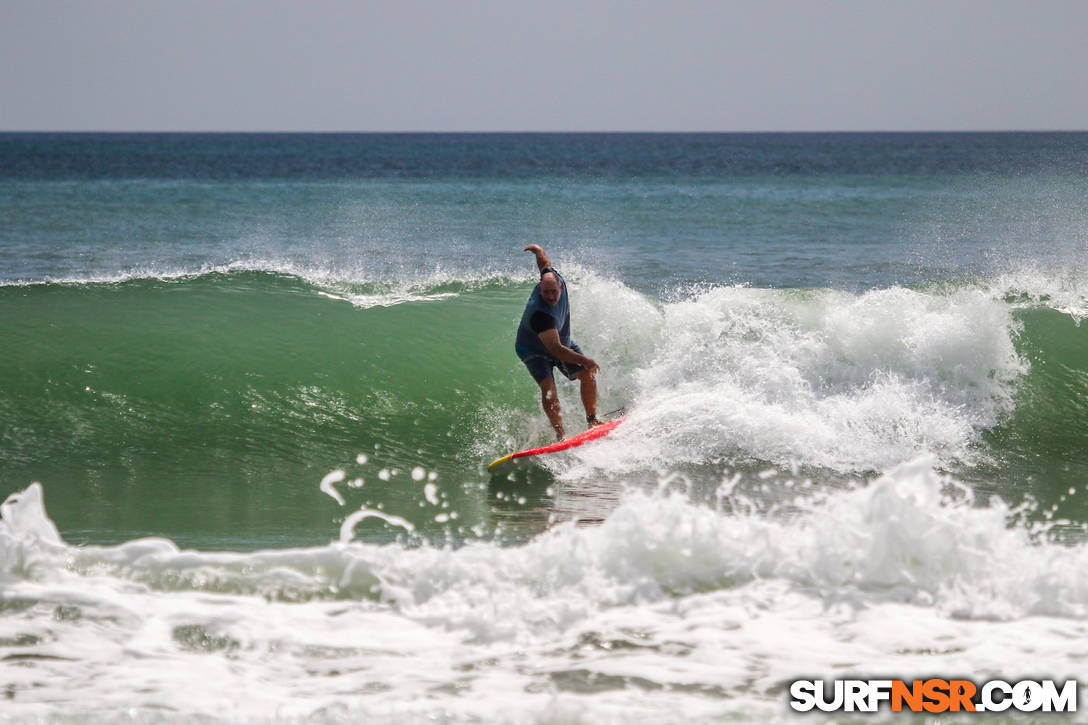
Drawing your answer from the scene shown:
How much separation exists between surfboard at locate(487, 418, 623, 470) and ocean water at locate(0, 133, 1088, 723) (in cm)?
9

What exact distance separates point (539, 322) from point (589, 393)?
768mm

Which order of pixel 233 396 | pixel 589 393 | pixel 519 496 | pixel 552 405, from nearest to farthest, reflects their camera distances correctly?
pixel 519 496 → pixel 552 405 → pixel 589 393 → pixel 233 396

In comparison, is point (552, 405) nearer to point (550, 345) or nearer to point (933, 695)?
point (550, 345)

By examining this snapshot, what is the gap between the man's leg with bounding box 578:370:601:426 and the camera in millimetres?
8008

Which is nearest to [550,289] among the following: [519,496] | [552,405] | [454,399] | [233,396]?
[552,405]

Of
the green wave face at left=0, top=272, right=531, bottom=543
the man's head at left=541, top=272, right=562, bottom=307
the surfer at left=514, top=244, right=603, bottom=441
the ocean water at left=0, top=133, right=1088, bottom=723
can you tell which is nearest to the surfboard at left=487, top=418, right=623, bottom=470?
the ocean water at left=0, top=133, right=1088, bottom=723

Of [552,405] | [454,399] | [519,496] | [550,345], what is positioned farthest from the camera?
[454,399]

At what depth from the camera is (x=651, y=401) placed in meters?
8.60

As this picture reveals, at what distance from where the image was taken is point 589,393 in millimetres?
8031

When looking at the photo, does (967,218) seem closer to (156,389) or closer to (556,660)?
(156,389)

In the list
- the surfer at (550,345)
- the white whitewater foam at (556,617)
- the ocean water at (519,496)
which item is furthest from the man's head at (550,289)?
the white whitewater foam at (556,617)

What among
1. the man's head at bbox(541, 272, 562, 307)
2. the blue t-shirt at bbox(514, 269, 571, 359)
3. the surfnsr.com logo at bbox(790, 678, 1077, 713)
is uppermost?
the man's head at bbox(541, 272, 562, 307)

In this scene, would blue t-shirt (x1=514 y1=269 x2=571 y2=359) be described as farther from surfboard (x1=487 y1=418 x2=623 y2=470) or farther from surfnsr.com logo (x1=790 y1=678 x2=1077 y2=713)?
surfnsr.com logo (x1=790 y1=678 x2=1077 y2=713)

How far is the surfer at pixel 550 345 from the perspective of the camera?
765 centimetres
